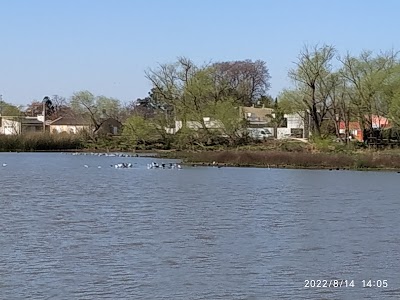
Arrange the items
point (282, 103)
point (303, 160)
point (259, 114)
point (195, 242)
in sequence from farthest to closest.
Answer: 1. point (259, 114)
2. point (282, 103)
3. point (303, 160)
4. point (195, 242)

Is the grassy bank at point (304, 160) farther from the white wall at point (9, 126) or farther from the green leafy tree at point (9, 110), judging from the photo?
the green leafy tree at point (9, 110)

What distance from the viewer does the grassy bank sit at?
4872 centimetres

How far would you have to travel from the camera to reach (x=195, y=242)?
17.1 meters

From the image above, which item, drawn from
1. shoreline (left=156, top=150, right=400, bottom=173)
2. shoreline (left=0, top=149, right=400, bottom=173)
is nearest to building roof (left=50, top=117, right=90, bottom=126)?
shoreline (left=0, top=149, right=400, bottom=173)

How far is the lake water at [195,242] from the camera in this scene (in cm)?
1266

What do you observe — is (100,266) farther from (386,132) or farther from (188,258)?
(386,132)

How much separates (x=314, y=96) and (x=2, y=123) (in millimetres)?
47412

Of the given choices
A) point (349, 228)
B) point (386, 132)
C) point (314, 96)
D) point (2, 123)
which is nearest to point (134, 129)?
point (314, 96)

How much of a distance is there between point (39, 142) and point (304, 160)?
34633 mm

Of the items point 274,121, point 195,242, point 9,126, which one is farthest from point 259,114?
point 195,242

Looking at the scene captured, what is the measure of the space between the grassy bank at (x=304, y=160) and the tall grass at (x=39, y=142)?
25.1 m

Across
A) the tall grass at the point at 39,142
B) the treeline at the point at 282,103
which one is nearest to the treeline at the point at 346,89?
the treeline at the point at 282,103

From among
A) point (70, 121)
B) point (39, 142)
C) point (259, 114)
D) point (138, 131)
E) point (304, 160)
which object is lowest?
point (304, 160)

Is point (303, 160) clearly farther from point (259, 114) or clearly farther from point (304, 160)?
point (259, 114)
